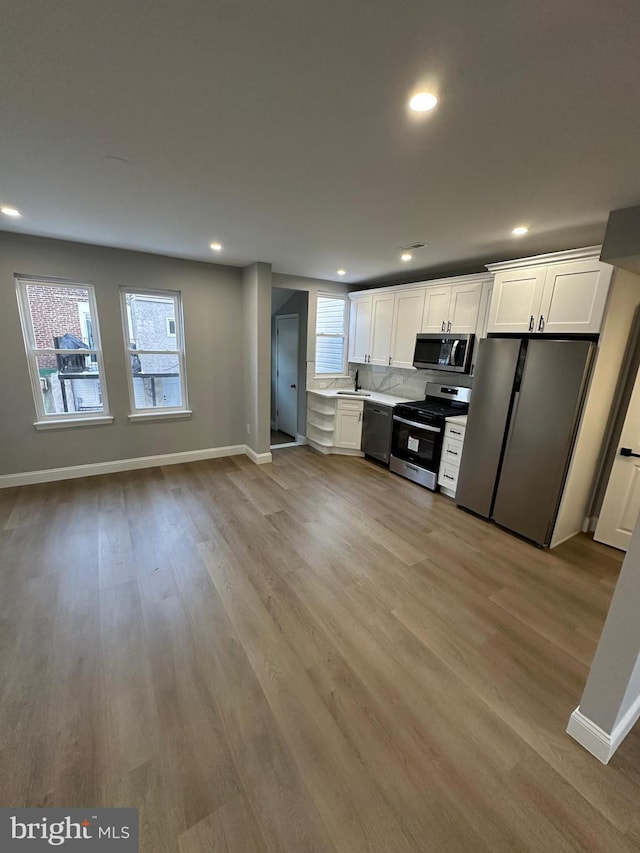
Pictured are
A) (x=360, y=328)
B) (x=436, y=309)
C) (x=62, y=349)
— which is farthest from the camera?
(x=360, y=328)

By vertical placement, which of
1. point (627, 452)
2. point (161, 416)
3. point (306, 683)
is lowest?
point (306, 683)

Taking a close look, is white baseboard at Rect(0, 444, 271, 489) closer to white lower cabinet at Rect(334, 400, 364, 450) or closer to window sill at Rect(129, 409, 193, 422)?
window sill at Rect(129, 409, 193, 422)

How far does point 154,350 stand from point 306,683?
12.7 feet

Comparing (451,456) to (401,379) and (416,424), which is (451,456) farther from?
(401,379)

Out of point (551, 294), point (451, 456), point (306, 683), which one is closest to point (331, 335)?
point (451, 456)

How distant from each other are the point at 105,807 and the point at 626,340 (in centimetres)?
419

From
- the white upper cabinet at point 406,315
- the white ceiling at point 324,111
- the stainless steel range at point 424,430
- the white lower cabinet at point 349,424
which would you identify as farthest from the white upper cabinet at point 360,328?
the white ceiling at point 324,111

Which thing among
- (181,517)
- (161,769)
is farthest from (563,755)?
(181,517)

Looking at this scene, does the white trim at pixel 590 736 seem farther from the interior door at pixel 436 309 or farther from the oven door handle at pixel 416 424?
the interior door at pixel 436 309

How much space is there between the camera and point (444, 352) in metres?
3.88

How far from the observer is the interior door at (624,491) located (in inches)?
107

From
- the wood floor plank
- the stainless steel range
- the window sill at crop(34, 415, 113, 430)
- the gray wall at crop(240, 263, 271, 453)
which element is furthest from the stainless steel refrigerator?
the window sill at crop(34, 415, 113, 430)

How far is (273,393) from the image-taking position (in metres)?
6.34

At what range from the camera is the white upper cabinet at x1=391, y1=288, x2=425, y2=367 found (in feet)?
13.9
